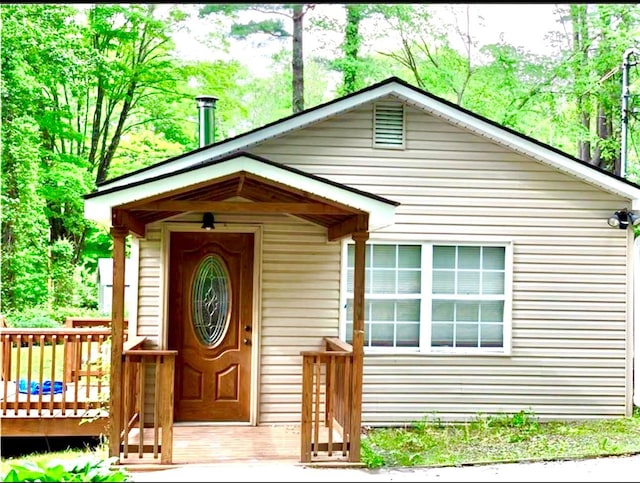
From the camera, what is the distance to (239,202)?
6758mm

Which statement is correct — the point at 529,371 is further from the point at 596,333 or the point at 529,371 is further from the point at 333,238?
the point at 333,238

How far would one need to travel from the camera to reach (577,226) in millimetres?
9531

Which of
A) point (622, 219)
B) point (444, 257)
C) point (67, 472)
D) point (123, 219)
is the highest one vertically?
point (622, 219)

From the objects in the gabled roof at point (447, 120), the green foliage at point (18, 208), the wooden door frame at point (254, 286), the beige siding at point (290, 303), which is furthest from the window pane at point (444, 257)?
the green foliage at point (18, 208)

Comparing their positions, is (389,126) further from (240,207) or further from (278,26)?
(278,26)

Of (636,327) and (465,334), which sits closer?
(465,334)

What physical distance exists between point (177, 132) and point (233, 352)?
45.3 ft

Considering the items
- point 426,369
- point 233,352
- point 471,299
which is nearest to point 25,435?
point 233,352

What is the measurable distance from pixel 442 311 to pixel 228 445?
3.15m

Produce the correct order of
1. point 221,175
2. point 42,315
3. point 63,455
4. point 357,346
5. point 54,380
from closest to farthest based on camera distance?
point 221,175 → point 357,346 → point 63,455 → point 54,380 → point 42,315

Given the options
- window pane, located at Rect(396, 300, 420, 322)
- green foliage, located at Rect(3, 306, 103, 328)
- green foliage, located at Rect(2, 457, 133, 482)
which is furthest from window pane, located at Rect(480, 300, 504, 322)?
green foliage, located at Rect(3, 306, 103, 328)

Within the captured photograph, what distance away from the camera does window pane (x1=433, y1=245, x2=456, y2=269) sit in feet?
30.8

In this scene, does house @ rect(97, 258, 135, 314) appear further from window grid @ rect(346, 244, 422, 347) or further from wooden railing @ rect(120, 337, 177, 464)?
wooden railing @ rect(120, 337, 177, 464)

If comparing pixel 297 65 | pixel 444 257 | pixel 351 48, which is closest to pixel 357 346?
pixel 444 257
